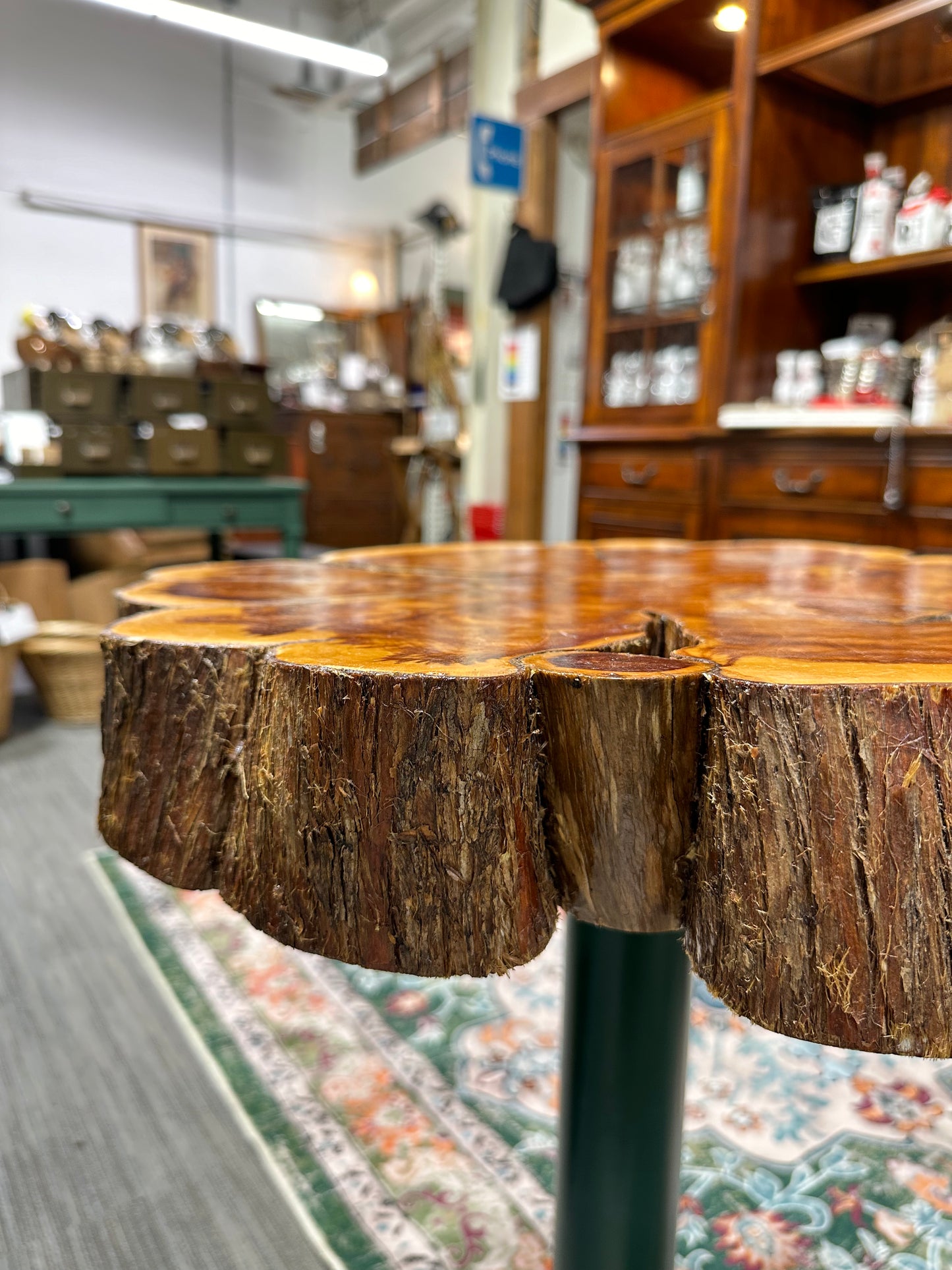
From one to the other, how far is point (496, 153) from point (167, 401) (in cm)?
168

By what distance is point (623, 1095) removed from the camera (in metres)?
0.73

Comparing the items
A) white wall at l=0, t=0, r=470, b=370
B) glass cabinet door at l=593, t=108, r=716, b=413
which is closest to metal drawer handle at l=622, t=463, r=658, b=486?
glass cabinet door at l=593, t=108, r=716, b=413

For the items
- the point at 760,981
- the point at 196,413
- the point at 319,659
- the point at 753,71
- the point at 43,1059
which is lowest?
the point at 43,1059

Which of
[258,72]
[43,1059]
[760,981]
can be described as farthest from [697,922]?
[258,72]

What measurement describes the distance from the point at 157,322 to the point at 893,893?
136 inches

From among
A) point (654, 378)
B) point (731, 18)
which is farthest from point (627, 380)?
point (731, 18)

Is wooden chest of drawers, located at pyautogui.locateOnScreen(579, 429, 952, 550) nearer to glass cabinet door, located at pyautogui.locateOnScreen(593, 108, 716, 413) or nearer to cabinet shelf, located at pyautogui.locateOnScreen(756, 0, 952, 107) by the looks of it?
glass cabinet door, located at pyautogui.locateOnScreen(593, 108, 716, 413)

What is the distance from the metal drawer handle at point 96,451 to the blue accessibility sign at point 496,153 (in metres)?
1.78

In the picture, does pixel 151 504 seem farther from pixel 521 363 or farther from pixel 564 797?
pixel 564 797

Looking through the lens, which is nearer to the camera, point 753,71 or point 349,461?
point 753,71

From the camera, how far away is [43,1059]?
46.6 inches

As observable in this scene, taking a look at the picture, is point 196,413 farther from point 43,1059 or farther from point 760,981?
point 760,981

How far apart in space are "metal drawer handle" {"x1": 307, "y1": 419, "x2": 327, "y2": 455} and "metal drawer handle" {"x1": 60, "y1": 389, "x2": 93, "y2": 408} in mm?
3338

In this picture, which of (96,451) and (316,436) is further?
(316,436)
